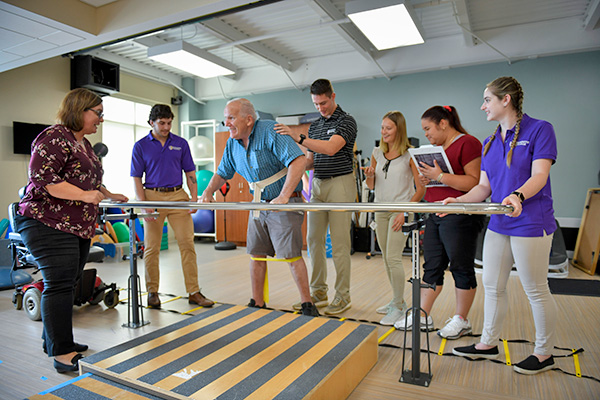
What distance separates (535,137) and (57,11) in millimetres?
4019

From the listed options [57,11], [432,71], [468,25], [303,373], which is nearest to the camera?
[303,373]

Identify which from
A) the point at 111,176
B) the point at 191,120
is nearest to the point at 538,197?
the point at 111,176

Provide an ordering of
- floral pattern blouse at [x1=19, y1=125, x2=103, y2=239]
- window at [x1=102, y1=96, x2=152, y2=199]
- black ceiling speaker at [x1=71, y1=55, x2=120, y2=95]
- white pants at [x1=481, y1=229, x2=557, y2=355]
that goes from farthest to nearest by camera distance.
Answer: window at [x1=102, y1=96, x2=152, y2=199] → black ceiling speaker at [x1=71, y1=55, x2=120, y2=95] → floral pattern blouse at [x1=19, y1=125, x2=103, y2=239] → white pants at [x1=481, y1=229, x2=557, y2=355]

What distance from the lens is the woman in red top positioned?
2295 millimetres

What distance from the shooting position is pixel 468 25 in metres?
5.50

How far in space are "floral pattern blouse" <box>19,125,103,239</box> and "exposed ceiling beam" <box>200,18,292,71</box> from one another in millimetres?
3879

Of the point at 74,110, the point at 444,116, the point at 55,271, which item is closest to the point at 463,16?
the point at 444,116

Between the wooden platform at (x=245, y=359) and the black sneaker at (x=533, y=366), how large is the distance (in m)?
0.72

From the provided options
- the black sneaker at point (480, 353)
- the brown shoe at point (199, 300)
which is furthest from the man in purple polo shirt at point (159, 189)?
the black sneaker at point (480, 353)

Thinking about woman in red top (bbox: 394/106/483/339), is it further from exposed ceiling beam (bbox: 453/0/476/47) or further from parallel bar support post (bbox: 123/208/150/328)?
exposed ceiling beam (bbox: 453/0/476/47)

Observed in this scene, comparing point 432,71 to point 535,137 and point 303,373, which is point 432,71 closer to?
point 535,137

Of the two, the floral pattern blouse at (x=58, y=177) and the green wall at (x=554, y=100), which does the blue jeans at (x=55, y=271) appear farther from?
the green wall at (x=554, y=100)

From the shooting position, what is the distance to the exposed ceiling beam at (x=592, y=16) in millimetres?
4865

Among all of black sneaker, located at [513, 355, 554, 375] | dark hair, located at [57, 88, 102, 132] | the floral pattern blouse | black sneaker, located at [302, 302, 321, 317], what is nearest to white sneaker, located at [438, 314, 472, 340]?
black sneaker, located at [513, 355, 554, 375]
